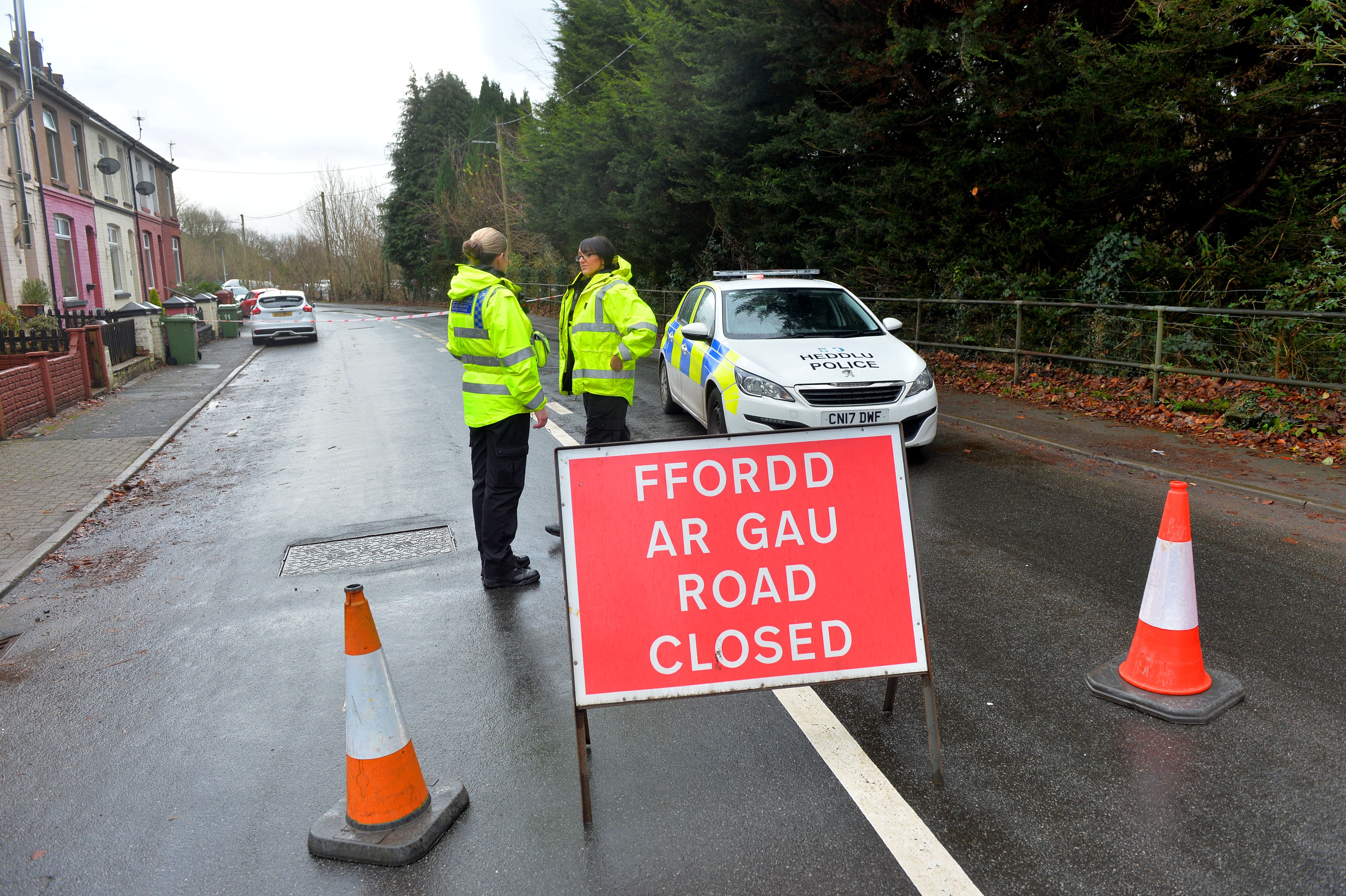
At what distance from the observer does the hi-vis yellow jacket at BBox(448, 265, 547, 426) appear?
4867 millimetres

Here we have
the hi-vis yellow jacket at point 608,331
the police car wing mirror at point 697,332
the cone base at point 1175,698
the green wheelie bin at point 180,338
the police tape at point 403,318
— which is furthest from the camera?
the police tape at point 403,318

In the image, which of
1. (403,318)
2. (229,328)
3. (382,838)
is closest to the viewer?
(382,838)

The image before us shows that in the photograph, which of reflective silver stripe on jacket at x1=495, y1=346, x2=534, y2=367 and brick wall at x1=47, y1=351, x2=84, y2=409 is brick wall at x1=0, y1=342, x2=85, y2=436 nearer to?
brick wall at x1=47, y1=351, x2=84, y2=409

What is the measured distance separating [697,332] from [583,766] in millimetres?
5923

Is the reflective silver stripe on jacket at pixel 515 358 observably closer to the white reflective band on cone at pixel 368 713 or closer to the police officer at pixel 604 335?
the police officer at pixel 604 335

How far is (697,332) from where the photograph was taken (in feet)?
27.7

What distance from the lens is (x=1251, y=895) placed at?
254 centimetres

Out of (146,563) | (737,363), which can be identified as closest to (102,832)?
(146,563)

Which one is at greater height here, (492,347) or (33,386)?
(492,347)

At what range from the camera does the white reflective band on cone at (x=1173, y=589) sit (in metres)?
3.69

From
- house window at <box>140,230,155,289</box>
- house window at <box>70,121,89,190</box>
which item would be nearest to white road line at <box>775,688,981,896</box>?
house window at <box>70,121,89,190</box>

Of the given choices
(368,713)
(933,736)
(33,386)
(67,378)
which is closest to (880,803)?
(933,736)

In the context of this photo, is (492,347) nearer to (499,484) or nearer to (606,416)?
(499,484)

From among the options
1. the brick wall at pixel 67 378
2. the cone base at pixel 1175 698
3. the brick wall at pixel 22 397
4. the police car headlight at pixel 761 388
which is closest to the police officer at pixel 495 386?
the police car headlight at pixel 761 388
